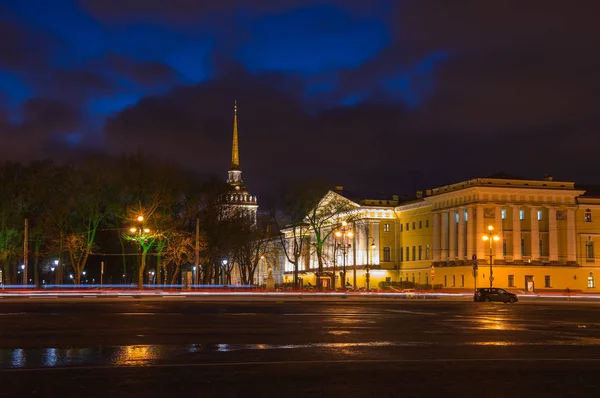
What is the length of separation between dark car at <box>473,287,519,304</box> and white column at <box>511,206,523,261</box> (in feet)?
130

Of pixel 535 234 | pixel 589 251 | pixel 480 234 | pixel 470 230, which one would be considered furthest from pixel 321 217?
pixel 589 251

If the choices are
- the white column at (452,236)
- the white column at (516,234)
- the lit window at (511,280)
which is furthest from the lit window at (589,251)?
the white column at (452,236)

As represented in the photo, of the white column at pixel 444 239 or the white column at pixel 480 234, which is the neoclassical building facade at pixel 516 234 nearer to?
the white column at pixel 480 234

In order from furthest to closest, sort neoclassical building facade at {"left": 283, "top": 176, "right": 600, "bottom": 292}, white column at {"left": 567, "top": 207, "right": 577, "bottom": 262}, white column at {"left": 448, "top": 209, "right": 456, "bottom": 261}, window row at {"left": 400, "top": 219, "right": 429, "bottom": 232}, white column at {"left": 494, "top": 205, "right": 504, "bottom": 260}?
Result: window row at {"left": 400, "top": 219, "right": 429, "bottom": 232}, white column at {"left": 448, "top": 209, "right": 456, "bottom": 261}, white column at {"left": 567, "top": 207, "right": 577, "bottom": 262}, neoclassical building facade at {"left": 283, "top": 176, "right": 600, "bottom": 292}, white column at {"left": 494, "top": 205, "right": 504, "bottom": 260}

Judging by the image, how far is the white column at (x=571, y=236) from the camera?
105438 millimetres

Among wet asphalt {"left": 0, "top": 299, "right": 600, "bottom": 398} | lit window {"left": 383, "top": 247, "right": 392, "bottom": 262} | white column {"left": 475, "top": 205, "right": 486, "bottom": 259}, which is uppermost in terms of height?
white column {"left": 475, "top": 205, "right": 486, "bottom": 259}

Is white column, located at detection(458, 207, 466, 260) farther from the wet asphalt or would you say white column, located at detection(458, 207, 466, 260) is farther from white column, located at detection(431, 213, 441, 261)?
the wet asphalt

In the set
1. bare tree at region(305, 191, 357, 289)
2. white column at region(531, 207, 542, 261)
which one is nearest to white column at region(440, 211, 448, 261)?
white column at region(531, 207, 542, 261)

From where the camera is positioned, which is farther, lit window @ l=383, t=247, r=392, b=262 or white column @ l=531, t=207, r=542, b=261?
lit window @ l=383, t=247, r=392, b=262

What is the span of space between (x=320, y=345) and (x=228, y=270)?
3373 inches

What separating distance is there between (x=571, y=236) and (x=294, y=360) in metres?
95.5

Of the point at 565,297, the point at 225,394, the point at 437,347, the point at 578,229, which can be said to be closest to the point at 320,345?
the point at 437,347

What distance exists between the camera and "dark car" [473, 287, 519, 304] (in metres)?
63.5

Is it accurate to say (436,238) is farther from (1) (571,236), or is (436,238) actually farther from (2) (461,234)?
(1) (571,236)
